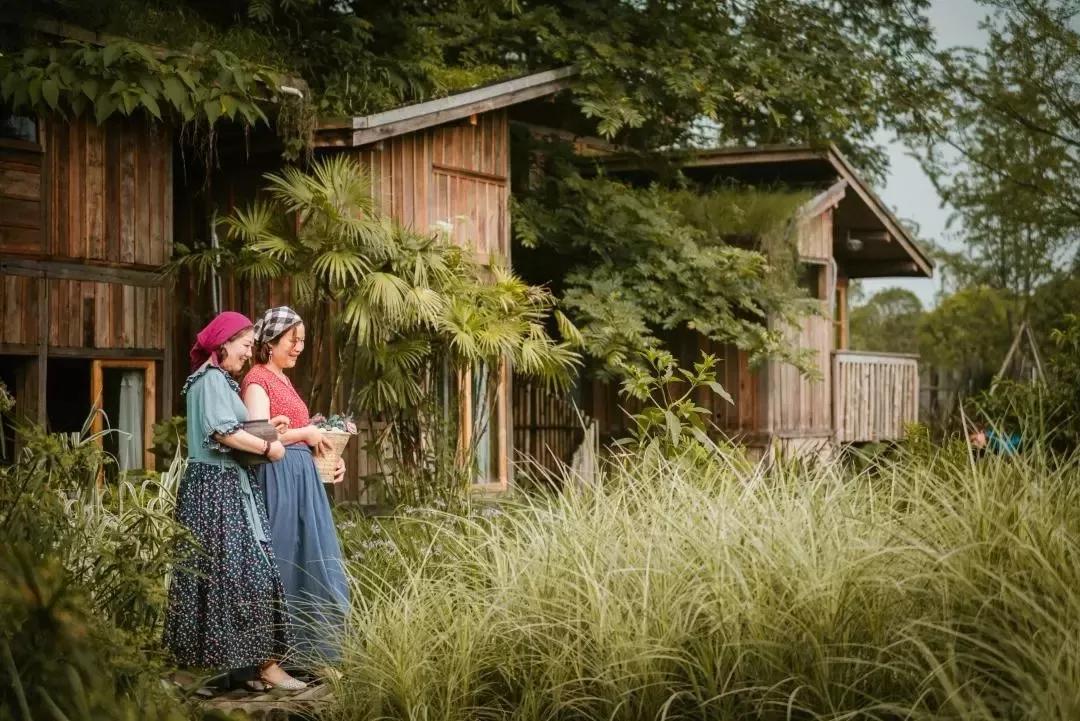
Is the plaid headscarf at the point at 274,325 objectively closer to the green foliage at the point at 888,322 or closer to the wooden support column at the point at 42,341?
the wooden support column at the point at 42,341

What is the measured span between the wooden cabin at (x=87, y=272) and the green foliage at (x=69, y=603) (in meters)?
3.81

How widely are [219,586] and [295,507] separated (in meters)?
0.55

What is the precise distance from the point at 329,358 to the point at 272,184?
1.58m

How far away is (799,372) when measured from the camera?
16297 mm

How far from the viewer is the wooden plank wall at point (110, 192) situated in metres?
10.9

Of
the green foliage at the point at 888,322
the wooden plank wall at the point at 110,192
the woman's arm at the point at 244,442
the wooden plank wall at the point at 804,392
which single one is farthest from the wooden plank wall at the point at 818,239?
the green foliage at the point at 888,322

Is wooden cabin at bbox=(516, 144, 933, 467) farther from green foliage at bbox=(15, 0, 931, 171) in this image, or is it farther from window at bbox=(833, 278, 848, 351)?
window at bbox=(833, 278, 848, 351)

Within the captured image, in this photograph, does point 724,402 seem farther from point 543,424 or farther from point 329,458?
point 329,458

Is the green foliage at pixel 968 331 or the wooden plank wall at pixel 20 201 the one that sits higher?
the wooden plank wall at pixel 20 201

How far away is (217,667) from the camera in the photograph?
241 inches

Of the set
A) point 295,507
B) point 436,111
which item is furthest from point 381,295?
point 295,507

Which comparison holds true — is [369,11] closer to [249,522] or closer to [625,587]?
[249,522]

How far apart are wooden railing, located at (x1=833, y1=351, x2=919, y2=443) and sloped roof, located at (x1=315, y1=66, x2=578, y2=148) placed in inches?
239

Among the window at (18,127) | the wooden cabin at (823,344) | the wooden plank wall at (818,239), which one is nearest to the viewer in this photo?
the window at (18,127)
